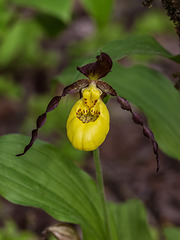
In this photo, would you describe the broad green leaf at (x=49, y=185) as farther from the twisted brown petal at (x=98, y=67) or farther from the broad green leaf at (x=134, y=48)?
the broad green leaf at (x=134, y=48)

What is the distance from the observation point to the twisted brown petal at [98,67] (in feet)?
4.89

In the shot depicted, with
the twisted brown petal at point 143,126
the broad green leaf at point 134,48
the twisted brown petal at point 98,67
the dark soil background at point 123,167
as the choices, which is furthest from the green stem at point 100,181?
the dark soil background at point 123,167

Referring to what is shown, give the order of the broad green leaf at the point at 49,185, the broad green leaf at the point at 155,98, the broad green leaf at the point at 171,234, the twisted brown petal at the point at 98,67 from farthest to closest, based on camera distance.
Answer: the broad green leaf at the point at 171,234 < the broad green leaf at the point at 155,98 < the broad green leaf at the point at 49,185 < the twisted brown petal at the point at 98,67

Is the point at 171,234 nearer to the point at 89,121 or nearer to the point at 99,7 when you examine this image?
the point at 89,121

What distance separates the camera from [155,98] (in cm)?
214

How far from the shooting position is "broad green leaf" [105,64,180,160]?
6.56 feet

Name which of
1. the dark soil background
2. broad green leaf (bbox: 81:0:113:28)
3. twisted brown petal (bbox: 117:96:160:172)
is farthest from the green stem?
the dark soil background

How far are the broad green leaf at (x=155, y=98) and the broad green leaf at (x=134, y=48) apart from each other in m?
0.35

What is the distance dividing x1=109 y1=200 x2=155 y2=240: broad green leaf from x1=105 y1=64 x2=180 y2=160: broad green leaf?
0.49 metres

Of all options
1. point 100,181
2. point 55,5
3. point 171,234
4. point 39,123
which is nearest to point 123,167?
point 171,234

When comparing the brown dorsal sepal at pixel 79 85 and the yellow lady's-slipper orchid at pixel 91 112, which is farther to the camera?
the brown dorsal sepal at pixel 79 85

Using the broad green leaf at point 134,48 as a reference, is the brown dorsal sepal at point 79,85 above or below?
below

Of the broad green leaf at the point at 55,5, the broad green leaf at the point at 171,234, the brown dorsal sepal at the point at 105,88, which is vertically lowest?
the broad green leaf at the point at 171,234

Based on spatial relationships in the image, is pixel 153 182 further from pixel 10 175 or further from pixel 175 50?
pixel 175 50
